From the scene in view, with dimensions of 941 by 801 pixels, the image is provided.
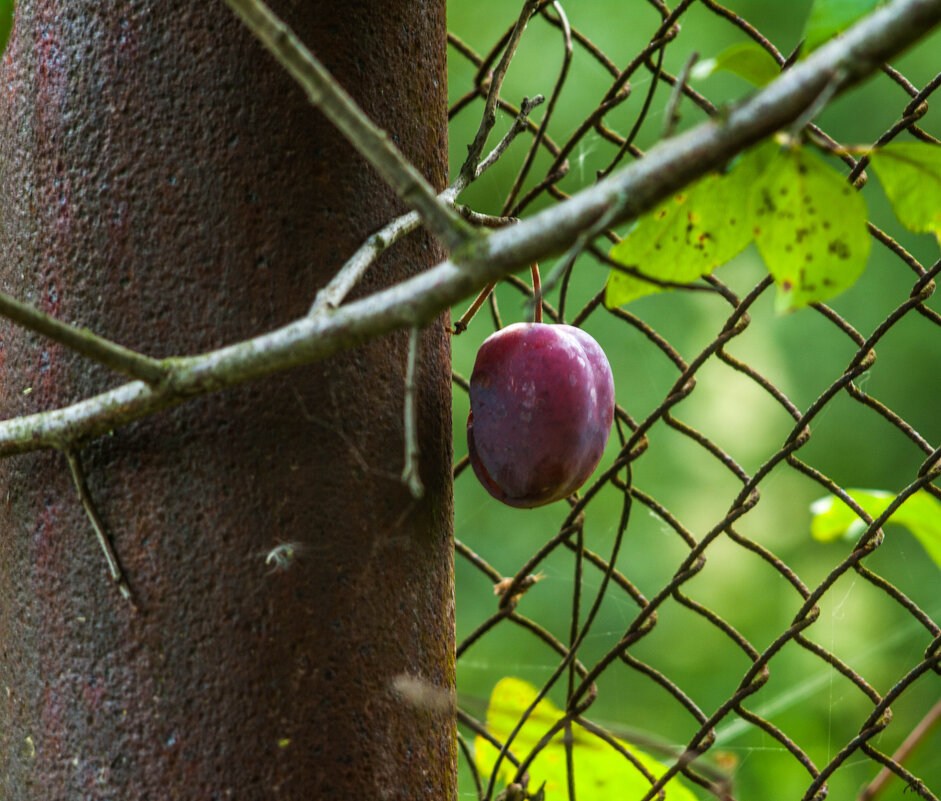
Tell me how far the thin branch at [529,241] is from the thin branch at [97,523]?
1 cm

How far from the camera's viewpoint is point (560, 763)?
28.1 inches

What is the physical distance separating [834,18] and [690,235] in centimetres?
11

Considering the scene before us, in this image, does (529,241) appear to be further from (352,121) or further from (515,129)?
(515,129)

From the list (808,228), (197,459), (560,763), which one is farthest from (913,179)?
(560,763)

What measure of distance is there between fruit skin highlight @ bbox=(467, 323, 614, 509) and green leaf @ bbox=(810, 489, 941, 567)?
0.23 metres

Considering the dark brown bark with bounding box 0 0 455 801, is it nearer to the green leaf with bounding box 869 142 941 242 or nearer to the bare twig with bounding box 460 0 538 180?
the bare twig with bounding box 460 0 538 180

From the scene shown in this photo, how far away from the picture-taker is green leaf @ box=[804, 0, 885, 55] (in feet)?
1.11

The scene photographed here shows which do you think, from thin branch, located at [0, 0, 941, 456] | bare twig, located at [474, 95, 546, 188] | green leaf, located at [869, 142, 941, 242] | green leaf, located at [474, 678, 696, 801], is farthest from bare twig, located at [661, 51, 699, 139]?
green leaf, located at [474, 678, 696, 801]

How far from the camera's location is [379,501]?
46 cm

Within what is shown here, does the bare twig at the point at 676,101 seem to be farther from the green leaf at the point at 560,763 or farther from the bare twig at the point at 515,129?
the green leaf at the point at 560,763

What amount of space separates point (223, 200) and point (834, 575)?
0.50 meters

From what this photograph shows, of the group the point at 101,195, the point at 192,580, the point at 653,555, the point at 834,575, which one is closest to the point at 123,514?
the point at 192,580

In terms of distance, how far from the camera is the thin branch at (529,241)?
30cm

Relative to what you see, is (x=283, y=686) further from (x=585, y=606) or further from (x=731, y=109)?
(x=585, y=606)
